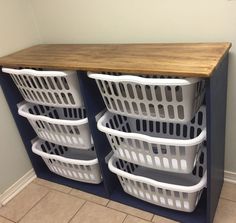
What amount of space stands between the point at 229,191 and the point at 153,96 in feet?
2.82

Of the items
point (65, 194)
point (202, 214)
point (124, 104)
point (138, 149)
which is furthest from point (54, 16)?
point (202, 214)

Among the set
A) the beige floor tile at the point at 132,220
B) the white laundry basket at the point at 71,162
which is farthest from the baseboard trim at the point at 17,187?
the beige floor tile at the point at 132,220

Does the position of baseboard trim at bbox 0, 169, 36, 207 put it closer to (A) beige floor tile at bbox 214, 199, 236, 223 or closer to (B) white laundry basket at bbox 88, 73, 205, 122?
(B) white laundry basket at bbox 88, 73, 205, 122

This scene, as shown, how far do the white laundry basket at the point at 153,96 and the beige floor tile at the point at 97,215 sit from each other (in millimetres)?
656

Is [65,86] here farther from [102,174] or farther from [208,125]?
[208,125]

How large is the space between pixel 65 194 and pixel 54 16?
1183 millimetres

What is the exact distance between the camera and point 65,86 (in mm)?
1384

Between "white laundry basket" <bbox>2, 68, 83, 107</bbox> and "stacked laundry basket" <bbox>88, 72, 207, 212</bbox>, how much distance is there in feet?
0.52

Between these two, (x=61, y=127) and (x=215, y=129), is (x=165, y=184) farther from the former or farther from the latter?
(x=61, y=127)

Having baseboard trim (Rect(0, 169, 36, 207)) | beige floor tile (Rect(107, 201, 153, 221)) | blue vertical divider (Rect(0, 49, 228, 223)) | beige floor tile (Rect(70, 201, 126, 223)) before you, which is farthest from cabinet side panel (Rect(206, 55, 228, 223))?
baseboard trim (Rect(0, 169, 36, 207))

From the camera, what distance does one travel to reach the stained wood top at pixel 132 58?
3.50 ft

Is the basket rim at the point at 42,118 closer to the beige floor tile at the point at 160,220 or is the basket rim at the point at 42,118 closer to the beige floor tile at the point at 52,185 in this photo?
the beige floor tile at the point at 52,185

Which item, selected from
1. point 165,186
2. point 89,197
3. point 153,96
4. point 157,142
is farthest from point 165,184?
point 89,197

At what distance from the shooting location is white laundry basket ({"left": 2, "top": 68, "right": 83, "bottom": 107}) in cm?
133
